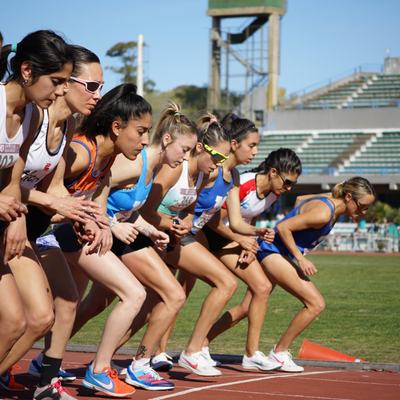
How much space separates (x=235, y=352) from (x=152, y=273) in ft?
8.59

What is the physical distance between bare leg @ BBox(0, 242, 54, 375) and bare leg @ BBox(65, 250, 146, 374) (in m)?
0.62

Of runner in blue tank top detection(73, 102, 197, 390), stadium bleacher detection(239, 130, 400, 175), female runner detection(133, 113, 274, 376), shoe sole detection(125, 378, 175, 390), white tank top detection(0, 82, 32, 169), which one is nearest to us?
white tank top detection(0, 82, 32, 169)

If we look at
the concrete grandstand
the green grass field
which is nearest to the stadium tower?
the concrete grandstand

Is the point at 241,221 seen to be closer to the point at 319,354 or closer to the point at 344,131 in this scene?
the point at 319,354

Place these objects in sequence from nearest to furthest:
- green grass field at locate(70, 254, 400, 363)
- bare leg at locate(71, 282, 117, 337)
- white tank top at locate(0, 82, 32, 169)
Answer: white tank top at locate(0, 82, 32, 169) < bare leg at locate(71, 282, 117, 337) < green grass field at locate(70, 254, 400, 363)

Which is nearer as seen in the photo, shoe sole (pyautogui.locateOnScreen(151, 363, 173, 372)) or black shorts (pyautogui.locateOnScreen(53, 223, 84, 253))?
black shorts (pyautogui.locateOnScreen(53, 223, 84, 253))

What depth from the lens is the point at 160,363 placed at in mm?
5602

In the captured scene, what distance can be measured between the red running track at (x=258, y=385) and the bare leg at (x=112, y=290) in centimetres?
Result: 33

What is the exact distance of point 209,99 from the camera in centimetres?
4694

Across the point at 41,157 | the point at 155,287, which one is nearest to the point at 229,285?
the point at 155,287

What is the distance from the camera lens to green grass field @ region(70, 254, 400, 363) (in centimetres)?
719

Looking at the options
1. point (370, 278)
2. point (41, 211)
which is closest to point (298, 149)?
point (370, 278)

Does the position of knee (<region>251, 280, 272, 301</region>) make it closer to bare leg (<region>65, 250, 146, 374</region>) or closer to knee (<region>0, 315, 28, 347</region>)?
bare leg (<region>65, 250, 146, 374</region>)

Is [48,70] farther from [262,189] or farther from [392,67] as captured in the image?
[392,67]
